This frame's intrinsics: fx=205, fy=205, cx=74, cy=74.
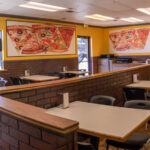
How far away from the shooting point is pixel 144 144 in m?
2.21

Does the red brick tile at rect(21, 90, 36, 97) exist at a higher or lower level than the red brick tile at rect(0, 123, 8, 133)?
higher

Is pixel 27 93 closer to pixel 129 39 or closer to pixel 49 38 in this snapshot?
pixel 49 38

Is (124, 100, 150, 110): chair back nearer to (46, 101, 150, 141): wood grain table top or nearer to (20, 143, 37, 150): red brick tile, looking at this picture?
(46, 101, 150, 141): wood grain table top

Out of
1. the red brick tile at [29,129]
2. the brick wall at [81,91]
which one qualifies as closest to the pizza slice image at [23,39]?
the brick wall at [81,91]

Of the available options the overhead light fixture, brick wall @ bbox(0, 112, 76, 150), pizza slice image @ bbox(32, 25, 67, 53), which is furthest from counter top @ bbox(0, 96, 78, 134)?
pizza slice image @ bbox(32, 25, 67, 53)

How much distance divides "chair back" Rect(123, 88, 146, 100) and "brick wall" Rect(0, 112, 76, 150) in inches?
125

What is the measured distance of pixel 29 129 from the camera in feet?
4.35

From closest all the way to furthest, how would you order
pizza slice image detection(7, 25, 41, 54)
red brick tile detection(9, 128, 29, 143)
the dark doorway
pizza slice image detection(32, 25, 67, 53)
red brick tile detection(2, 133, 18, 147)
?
red brick tile detection(9, 128, 29, 143)
red brick tile detection(2, 133, 18, 147)
pizza slice image detection(7, 25, 41, 54)
pizza slice image detection(32, 25, 67, 53)
the dark doorway

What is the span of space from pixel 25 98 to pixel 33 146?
1.14 m

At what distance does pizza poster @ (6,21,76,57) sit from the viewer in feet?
21.1

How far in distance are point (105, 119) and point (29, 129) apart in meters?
1.03

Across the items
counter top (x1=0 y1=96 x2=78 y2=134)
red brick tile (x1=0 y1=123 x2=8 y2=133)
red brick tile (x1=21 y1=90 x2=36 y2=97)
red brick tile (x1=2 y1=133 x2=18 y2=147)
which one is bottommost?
red brick tile (x1=2 y1=133 x2=18 y2=147)

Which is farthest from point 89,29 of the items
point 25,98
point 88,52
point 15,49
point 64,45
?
point 25,98

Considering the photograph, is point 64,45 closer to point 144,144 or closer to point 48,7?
point 48,7
